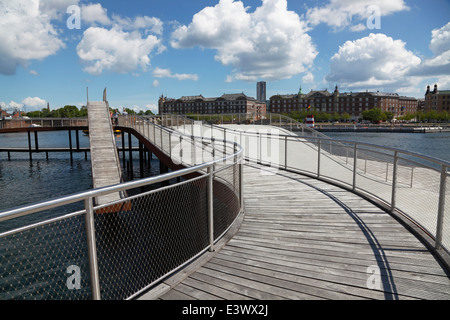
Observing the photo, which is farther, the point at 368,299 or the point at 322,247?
the point at 322,247

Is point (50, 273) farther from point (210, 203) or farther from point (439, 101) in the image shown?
point (439, 101)

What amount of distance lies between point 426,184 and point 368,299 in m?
6.72

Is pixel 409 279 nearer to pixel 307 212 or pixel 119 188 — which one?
pixel 307 212

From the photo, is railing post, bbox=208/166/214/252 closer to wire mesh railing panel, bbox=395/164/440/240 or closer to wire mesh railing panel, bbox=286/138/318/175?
wire mesh railing panel, bbox=395/164/440/240

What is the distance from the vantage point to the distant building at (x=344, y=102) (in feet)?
522

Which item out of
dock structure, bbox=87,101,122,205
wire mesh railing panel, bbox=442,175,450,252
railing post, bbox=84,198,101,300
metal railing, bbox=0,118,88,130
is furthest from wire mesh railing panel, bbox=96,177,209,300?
metal railing, bbox=0,118,88,130

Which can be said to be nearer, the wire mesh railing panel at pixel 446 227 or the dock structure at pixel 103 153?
the wire mesh railing panel at pixel 446 227

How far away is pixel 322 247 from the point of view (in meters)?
4.39

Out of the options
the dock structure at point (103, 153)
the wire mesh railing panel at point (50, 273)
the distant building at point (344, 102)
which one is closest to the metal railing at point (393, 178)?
the wire mesh railing panel at point (50, 273)

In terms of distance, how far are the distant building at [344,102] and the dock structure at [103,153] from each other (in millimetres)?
144547

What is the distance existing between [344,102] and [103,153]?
540ft

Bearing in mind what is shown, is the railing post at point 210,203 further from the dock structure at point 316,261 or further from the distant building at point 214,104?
the distant building at point 214,104

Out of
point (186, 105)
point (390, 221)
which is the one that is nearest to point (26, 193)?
point (390, 221)

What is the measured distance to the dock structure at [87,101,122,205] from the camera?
14.5 meters
